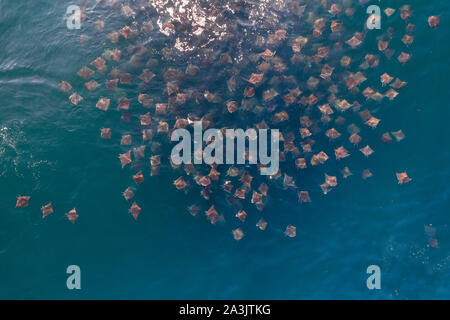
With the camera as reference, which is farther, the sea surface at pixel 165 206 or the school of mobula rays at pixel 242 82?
the sea surface at pixel 165 206

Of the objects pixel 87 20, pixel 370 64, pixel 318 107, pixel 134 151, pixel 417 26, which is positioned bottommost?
pixel 134 151

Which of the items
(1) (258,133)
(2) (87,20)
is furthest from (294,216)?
(2) (87,20)

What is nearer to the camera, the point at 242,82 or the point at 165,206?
the point at 242,82

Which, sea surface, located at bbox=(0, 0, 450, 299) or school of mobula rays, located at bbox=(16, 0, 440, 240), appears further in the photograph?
sea surface, located at bbox=(0, 0, 450, 299)

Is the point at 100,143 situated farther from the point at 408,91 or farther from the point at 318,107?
the point at 408,91
